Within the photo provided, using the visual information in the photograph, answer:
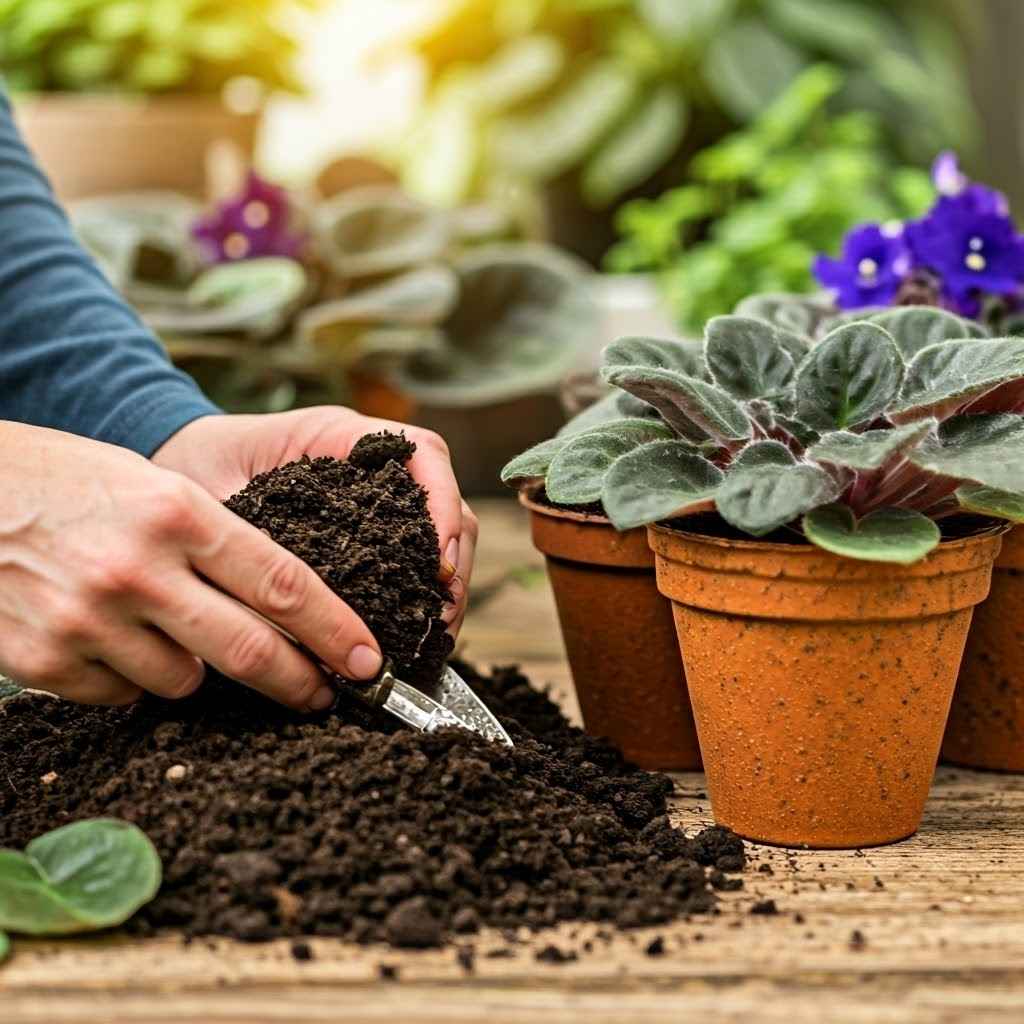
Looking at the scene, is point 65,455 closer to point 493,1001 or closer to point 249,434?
point 249,434

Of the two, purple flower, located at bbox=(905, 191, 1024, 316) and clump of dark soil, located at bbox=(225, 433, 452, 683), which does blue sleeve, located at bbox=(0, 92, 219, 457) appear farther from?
purple flower, located at bbox=(905, 191, 1024, 316)

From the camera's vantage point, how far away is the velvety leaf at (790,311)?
1422 mm

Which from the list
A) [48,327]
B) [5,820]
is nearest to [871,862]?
[5,820]

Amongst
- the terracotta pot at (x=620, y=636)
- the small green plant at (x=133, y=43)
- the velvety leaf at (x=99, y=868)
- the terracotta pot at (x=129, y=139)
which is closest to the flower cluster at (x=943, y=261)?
the terracotta pot at (x=620, y=636)

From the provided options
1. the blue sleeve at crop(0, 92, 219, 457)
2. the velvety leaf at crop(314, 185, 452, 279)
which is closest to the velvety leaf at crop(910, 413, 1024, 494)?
the blue sleeve at crop(0, 92, 219, 457)

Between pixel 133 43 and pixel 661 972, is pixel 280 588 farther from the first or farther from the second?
pixel 133 43

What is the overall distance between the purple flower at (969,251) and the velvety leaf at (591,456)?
1.74 feet

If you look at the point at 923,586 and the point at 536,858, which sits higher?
the point at 923,586

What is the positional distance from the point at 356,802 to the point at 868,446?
0.44 m

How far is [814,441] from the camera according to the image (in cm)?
109

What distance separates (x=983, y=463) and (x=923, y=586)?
4.1 inches

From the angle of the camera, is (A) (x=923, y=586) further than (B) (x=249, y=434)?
No

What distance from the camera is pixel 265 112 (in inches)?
116

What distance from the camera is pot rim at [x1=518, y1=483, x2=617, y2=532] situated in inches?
49.4
